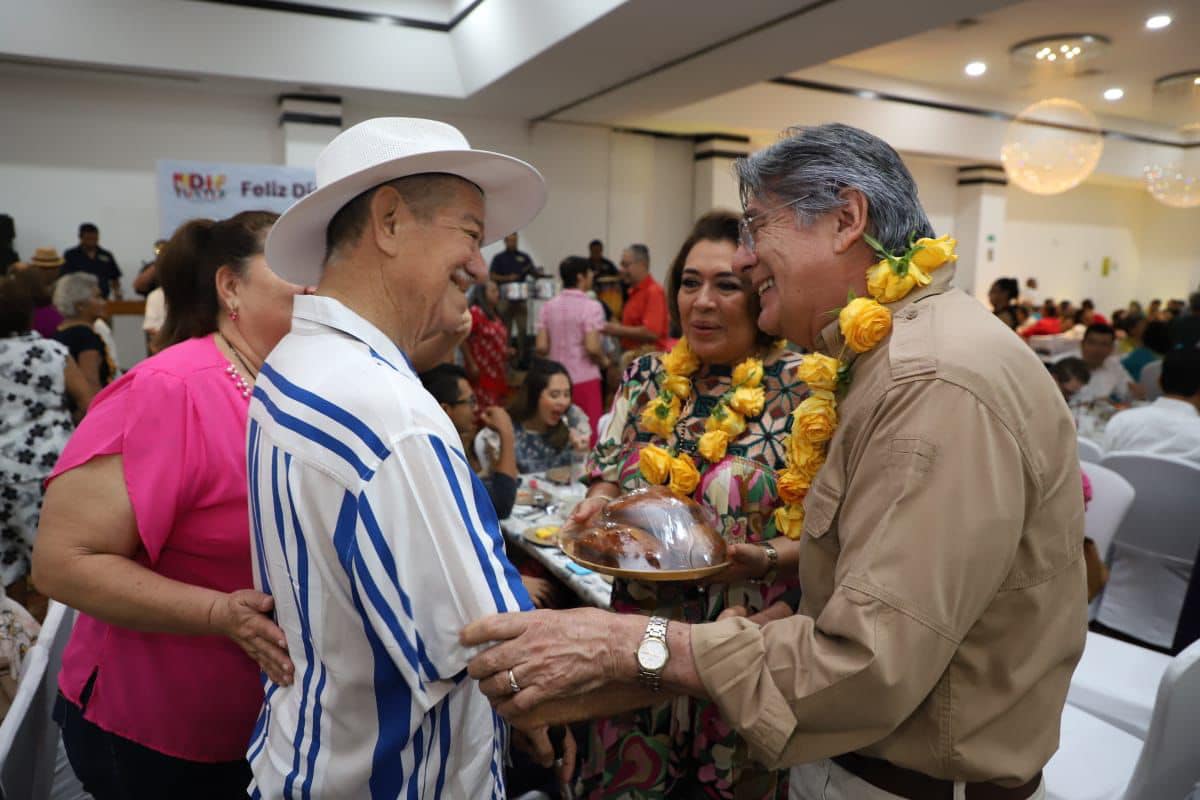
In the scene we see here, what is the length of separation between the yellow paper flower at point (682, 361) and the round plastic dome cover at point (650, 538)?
55cm

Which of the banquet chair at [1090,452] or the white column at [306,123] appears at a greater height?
the white column at [306,123]

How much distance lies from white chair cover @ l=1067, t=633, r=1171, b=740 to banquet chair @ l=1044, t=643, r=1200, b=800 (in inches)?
10.9

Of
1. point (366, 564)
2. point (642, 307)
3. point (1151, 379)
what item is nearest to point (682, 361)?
point (366, 564)

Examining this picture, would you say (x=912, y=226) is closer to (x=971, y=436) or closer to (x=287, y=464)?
(x=971, y=436)

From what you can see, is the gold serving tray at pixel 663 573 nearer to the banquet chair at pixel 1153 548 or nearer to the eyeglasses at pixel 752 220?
the eyeglasses at pixel 752 220

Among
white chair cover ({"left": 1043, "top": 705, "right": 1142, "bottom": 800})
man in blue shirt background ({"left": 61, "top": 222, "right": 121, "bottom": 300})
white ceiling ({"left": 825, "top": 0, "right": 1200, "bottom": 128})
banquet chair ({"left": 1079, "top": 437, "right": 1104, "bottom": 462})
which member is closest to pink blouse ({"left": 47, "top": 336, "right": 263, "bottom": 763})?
white chair cover ({"left": 1043, "top": 705, "right": 1142, "bottom": 800})

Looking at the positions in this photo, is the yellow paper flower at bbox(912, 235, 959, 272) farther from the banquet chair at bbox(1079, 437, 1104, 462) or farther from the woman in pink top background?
the woman in pink top background

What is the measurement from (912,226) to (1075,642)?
73cm

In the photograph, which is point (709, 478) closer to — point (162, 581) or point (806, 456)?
point (806, 456)

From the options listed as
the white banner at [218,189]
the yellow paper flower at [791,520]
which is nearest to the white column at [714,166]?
the white banner at [218,189]

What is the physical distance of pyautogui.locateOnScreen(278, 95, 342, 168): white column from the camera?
356 inches

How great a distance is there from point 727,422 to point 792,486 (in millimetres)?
280

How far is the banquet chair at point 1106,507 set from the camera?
328 centimetres

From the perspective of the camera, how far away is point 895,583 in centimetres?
100
